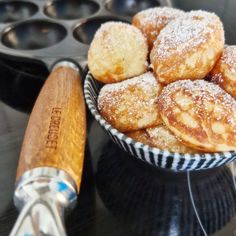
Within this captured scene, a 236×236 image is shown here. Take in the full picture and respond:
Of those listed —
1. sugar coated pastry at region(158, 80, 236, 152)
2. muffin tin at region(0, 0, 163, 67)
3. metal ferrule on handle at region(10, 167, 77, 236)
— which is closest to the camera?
metal ferrule on handle at region(10, 167, 77, 236)

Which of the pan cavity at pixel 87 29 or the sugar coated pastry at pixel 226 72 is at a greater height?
→ the sugar coated pastry at pixel 226 72

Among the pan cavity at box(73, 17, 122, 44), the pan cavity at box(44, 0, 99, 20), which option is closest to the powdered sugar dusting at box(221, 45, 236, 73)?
the pan cavity at box(73, 17, 122, 44)

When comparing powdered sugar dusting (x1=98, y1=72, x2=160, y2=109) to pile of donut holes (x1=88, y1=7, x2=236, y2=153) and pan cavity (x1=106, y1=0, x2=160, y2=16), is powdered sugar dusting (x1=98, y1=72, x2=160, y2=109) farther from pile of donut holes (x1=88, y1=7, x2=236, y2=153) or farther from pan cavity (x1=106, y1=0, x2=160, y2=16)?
pan cavity (x1=106, y1=0, x2=160, y2=16)

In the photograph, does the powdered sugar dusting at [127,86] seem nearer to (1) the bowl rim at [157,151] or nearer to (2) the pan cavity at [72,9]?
(1) the bowl rim at [157,151]

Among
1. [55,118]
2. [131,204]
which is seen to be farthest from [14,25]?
[131,204]

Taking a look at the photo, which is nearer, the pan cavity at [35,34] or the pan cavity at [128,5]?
the pan cavity at [35,34]

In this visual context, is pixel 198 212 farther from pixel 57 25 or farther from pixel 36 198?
pixel 57 25

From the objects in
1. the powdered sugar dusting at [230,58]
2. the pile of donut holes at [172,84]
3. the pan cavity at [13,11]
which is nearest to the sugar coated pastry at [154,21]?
the pile of donut holes at [172,84]
